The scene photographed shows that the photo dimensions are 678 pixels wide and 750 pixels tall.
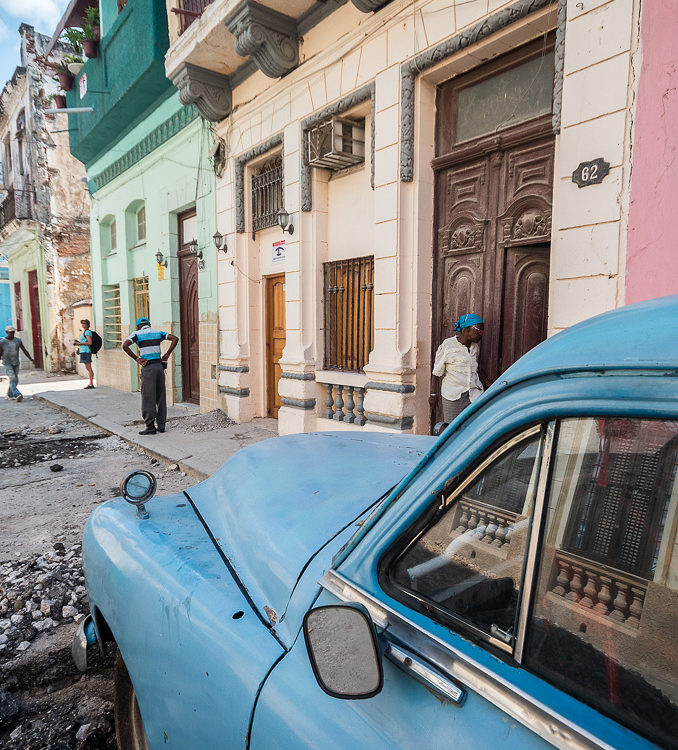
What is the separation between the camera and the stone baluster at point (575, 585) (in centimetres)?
85

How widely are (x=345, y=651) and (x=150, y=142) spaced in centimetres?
1192

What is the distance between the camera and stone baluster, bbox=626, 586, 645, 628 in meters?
0.80

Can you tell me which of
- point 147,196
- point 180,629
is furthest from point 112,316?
point 180,629

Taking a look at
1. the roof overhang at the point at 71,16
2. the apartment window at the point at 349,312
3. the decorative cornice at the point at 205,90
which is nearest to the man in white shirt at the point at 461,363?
the apartment window at the point at 349,312

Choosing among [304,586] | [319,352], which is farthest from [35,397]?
[304,586]

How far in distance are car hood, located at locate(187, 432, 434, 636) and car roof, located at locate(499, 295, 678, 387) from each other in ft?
2.47

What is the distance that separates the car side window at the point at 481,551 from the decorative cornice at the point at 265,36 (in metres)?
7.19

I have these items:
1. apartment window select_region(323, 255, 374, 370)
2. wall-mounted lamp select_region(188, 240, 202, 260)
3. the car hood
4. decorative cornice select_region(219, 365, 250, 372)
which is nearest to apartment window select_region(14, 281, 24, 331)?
wall-mounted lamp select_region(188, 240, 202, 260)

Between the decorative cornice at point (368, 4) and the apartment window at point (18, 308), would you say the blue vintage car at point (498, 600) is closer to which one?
the decorative cornice at point (368, 4)

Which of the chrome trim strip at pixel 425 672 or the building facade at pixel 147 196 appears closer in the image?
the chrome trim strip at pixel 425 672

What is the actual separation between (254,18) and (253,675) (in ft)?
24.2

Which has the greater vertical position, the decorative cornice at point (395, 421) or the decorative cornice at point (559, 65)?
the decorative cornice at point (559, 65)

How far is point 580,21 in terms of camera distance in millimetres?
4059

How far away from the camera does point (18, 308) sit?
75.5 ft
